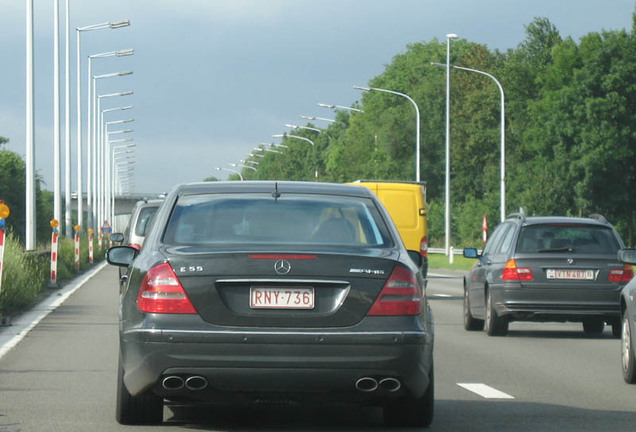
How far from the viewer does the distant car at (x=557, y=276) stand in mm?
17531

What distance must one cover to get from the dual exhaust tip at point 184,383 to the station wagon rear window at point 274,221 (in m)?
0.82

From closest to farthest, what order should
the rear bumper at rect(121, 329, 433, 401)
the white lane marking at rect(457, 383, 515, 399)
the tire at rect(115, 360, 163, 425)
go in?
the rear bumper at rect(121, 329, 433, 401) → the tire at rect(115, 360, 163, 425) → the white lane marking at rect(457, 383, 515, 399)

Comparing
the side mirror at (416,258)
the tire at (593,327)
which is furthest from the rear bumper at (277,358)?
the tire at (593,327)

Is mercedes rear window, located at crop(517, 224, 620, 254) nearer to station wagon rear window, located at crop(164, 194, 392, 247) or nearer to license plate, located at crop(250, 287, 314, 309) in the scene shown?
station wagon rear window, located at crop(164, 194, 392, 247)

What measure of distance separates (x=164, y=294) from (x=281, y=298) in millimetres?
659

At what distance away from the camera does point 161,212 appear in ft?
29.7

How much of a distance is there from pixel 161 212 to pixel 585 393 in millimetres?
4017

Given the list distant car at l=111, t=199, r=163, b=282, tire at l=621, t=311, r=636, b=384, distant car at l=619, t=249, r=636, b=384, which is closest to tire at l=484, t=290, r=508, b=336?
distant car at l=619, t=249, r=636, b=384

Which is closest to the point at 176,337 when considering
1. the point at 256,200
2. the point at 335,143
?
the point at 256,200

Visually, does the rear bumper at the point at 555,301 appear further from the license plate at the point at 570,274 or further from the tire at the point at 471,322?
the tire at the point at 471,322

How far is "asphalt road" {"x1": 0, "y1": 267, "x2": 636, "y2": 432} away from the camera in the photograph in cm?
927

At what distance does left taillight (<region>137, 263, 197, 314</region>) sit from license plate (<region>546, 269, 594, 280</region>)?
9991 mm

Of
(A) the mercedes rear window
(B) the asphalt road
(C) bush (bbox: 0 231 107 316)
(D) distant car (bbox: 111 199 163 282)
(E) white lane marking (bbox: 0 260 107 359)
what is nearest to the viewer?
(B) the asphalt road

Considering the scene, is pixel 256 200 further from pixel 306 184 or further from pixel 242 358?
pixel 242 358
